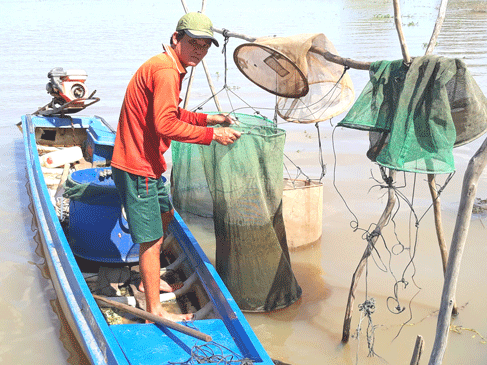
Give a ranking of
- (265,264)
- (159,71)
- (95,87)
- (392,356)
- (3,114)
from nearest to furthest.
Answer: (159,71) → (392,356) → (265,264) → (3,114) → (95,87)

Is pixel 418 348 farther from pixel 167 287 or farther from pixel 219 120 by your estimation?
pixel 219 120

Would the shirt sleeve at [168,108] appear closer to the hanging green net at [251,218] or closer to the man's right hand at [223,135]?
the man's right hand at [223,135]

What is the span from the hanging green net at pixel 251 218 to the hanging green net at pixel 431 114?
116 centimetres

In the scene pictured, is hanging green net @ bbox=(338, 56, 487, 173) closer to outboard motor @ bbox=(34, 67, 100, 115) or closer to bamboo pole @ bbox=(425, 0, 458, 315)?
bamboo pole @ bbox=(425, 0, 458, 315)

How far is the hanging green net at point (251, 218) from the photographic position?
4281mm

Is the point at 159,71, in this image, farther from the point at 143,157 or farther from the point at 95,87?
A: the point at 95,87

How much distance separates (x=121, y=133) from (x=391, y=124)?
1697 mm

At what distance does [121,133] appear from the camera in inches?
141

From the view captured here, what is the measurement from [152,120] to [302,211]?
2.31 metres

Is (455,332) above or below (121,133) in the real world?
below

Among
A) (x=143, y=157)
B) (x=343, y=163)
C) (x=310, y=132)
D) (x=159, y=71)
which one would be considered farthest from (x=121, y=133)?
(x=310, y=132)

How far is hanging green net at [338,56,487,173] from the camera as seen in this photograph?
3174 millimetres

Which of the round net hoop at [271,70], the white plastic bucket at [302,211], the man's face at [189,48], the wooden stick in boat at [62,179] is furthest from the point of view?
the wooden stick in boat at [62,179]

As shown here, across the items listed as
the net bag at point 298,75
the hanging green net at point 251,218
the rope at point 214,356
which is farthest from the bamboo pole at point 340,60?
the rope at point 214,356
